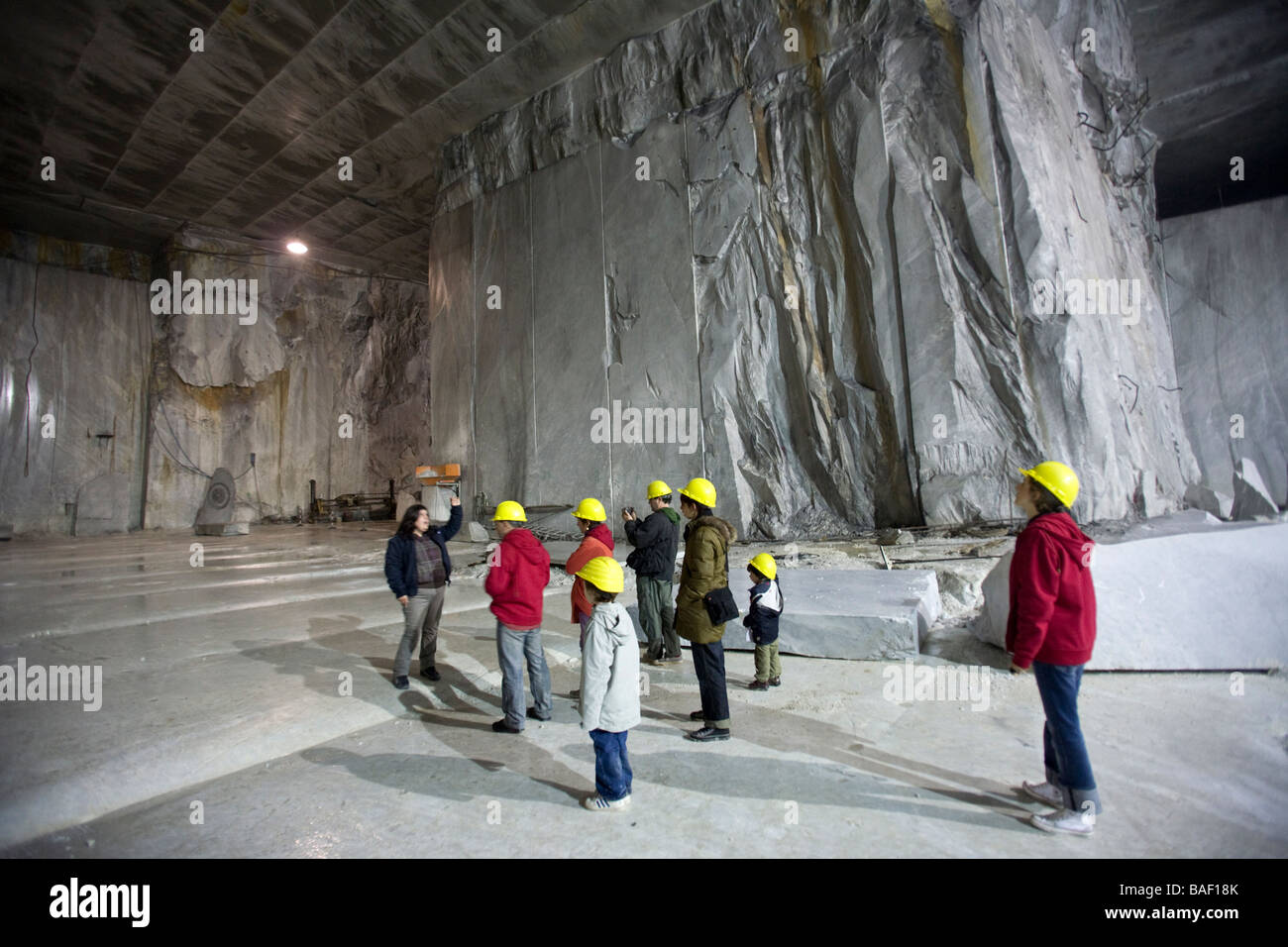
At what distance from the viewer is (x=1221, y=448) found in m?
12.8

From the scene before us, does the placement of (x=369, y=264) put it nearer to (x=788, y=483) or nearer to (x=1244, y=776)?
(x=788, y=483)

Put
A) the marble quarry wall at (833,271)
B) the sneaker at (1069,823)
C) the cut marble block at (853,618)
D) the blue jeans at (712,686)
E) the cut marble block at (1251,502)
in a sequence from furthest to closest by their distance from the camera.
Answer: the cut marble block at (1251,502) < the marble quarry wall at (833,271) < the cut marble block at (853,618) < the blue jeans at (712,686) < the sneaker at (1069,823)

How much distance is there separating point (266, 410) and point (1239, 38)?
2293cm

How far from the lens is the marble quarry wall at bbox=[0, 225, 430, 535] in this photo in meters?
16.1

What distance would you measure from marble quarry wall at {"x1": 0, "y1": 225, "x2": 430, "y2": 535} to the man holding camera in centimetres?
1644

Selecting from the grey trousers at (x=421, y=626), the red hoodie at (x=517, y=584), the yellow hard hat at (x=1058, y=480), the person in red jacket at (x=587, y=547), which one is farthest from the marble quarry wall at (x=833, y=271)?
the red hoodie at (x=517, y=584)

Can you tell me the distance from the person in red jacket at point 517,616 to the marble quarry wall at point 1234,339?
14.4 metres

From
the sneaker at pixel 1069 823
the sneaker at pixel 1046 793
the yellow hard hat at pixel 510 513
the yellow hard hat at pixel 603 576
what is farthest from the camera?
the yellow hard hat at pixel 510 513

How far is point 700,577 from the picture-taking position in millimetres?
3586

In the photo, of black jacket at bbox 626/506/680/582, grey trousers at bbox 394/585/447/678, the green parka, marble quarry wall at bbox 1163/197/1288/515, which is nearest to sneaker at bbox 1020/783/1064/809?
the green parka

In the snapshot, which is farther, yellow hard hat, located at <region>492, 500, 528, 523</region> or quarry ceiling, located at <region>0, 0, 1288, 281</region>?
quarry ceiling, located at <region>0, 0, 1288, 281</region>

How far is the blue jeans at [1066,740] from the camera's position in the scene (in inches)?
91.6

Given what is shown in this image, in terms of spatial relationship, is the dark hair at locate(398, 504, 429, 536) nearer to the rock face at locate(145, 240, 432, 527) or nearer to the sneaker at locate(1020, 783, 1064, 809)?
the sneaker at locate(1020, 783, 1064, 809)

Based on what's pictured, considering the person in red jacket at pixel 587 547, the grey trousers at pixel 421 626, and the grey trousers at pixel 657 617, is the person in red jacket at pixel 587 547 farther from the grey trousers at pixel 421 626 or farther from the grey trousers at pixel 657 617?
the grey trousers at pixel 421 626
